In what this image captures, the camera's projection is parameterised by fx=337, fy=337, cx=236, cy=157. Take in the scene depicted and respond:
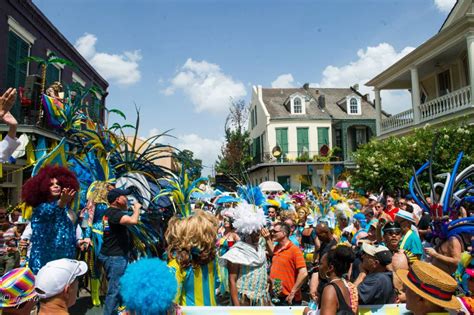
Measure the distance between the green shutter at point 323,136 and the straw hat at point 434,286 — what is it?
28.7 meters

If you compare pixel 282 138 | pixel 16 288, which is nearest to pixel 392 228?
pixel 16 288

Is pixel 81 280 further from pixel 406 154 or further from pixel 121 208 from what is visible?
pixel 406 154

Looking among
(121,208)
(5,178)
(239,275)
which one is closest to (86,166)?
(121,208)

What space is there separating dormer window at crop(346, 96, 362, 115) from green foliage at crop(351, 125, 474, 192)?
2085 cm

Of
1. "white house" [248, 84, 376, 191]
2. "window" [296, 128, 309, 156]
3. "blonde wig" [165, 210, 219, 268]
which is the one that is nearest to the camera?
"blonde wig" [165, 210, 219, 268]

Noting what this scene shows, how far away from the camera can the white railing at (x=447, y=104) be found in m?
12.0

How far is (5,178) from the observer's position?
35.1ft

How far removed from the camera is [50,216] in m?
3.40

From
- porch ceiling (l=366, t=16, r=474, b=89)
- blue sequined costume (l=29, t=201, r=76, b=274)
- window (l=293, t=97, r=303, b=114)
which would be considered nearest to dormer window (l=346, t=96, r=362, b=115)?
window (l=293, t=97, r=303, b=114)

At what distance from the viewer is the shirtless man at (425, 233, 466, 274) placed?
339 centimetres

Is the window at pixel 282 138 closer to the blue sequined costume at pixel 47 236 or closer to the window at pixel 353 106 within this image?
the window at pixel 353 106

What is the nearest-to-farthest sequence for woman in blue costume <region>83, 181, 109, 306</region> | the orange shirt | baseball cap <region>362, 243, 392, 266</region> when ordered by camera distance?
baseball cap <region>362, 243, 392, 266</region>
the orange shirt
woman in blue costume <region>83, 181, 109, 306</region>

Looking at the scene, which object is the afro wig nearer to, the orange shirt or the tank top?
the orange shirt

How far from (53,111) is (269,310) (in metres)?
4.27
